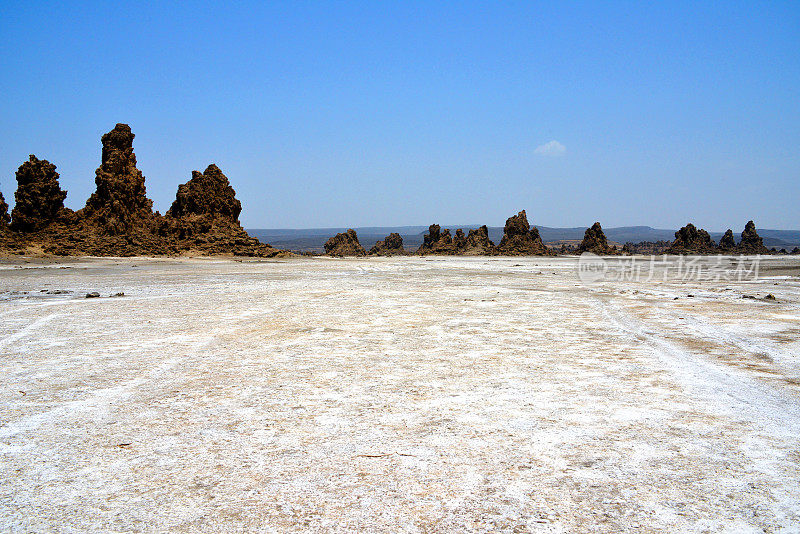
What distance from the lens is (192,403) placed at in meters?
4.70

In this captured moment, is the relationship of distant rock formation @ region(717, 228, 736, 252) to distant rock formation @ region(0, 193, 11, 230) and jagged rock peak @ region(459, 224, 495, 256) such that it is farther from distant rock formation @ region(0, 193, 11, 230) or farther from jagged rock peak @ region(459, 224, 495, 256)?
distant rock formation @ region(0, 193, 11, 230)

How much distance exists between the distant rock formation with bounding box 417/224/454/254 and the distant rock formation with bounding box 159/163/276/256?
1935 centimetres

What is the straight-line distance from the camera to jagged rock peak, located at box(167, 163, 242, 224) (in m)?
40.3

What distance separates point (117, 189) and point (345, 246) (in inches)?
854

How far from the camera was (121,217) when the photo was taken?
36781mm

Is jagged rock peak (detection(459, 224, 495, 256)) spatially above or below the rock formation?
below

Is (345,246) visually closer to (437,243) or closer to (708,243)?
(437,243)

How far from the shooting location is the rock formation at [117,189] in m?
36.3

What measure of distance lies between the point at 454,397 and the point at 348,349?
7.94 feet

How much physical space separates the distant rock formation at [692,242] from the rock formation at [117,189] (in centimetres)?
5268

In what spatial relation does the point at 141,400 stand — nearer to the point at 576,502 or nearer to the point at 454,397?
the point at 454,397

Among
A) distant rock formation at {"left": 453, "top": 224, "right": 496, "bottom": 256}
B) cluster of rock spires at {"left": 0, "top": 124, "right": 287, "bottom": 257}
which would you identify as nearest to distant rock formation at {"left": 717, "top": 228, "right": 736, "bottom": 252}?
distant rock formation at {"left": 453, "top": 224, "right": 496, "bottom": 256}

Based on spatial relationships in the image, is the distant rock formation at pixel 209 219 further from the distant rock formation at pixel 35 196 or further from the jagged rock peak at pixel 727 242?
the jagged rock peak at pixel 727 242

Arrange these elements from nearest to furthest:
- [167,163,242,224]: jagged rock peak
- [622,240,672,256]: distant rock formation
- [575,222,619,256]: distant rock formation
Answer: [167,163,242,224]: jagged rock peak < [575,222,619,256]: distant rock formation < [622,240,672,256]: distant rock formation
